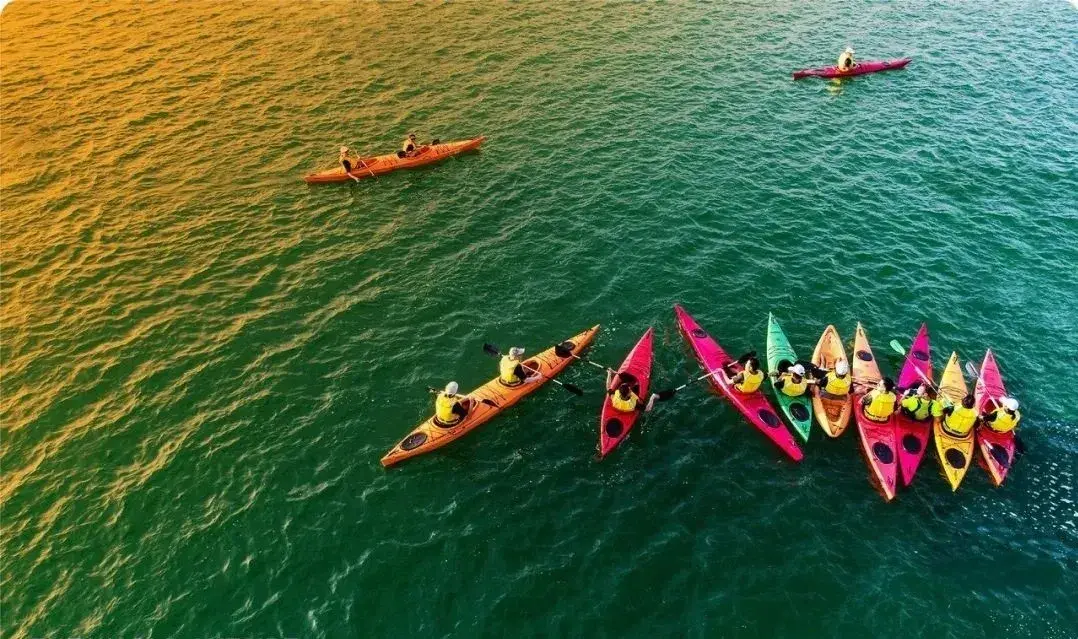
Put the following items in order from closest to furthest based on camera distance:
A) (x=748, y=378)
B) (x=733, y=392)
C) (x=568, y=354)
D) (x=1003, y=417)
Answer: (x=1003, y=417)
(x=748, y=378)
(x=733, y=392)
(x=568, y=354)

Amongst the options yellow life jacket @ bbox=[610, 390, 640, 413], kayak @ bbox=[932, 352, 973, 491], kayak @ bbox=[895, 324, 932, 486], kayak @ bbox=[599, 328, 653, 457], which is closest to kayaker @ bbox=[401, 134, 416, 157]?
kayak @ bbox=[599, 328, 653, 457]

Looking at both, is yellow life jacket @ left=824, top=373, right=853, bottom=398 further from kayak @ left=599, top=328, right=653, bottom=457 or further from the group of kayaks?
kayak @ left=599, top=328, right=653, bottom=457

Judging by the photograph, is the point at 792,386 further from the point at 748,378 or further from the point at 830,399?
the point at 748,378

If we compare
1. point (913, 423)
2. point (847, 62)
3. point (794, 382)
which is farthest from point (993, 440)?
point (847, 62)

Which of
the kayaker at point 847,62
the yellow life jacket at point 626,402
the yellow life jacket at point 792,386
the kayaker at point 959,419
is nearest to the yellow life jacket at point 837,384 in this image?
the yellow life jacket at point 792,386

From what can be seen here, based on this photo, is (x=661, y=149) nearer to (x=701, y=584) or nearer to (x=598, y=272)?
(x=598, y=272)

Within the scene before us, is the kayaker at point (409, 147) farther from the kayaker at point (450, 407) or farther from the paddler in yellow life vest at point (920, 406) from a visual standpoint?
the paddler in yellow life vest at point (920, 406)
